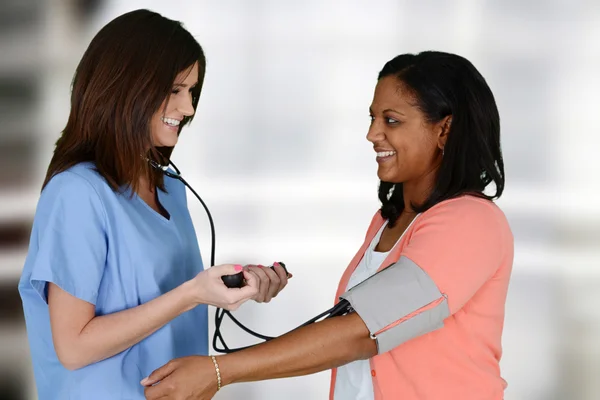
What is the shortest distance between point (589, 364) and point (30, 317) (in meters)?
2.51

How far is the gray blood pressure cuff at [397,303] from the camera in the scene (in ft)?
4.63

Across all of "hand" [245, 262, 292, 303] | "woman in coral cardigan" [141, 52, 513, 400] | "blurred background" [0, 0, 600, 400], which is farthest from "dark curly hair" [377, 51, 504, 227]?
"blurred background" [0, 0, 600, 400]

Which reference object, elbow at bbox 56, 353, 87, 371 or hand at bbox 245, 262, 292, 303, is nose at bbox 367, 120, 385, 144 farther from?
elbow at bbox 56, 353, 87, 371

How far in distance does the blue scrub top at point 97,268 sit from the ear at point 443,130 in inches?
25.1

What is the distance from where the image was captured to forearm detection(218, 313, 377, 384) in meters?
1.40

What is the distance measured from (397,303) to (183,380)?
43 cm

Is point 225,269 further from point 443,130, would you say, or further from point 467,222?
point 443,130

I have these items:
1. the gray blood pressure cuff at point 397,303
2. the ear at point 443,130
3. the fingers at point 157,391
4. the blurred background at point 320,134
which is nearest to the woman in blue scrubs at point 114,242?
the fingers at point 157,391

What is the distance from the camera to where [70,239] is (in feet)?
4.58

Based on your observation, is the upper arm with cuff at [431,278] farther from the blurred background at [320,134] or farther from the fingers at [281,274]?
the blurred background at [320,134]

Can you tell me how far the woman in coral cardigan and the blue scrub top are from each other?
0.14 meters

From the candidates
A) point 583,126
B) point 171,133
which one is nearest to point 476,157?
point 171,133

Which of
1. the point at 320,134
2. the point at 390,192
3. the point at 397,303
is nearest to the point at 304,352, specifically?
the point at 397,303

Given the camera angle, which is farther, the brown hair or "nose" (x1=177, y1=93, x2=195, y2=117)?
"nose" (x1=177, y1=93, x2=195, y2=117)
